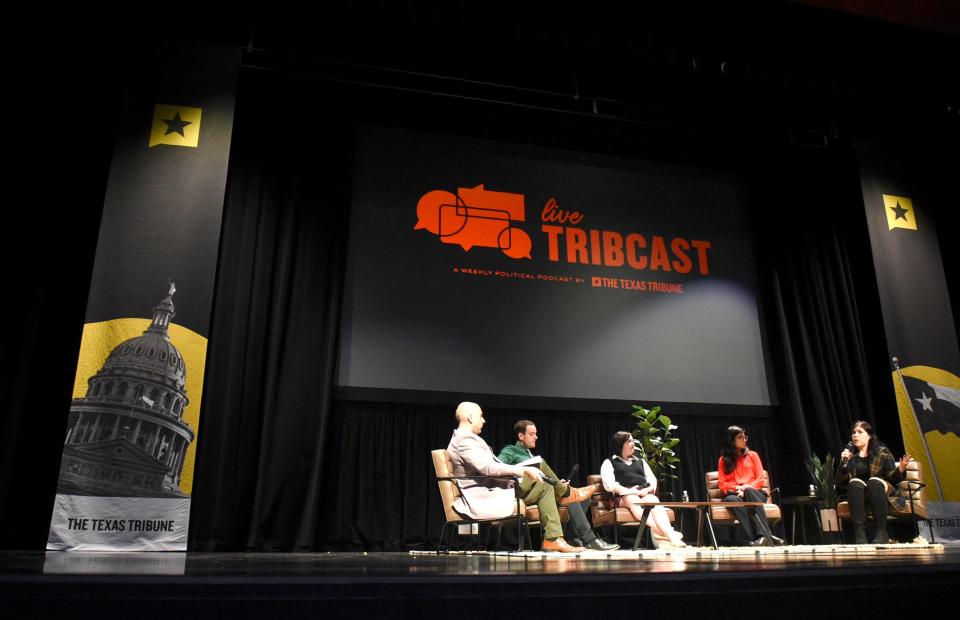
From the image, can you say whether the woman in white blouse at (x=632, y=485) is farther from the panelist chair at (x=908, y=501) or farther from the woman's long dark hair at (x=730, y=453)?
the panelist chair at (x=908, y=501)

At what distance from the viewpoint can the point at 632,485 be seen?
518 cm

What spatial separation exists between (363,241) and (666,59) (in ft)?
9.96

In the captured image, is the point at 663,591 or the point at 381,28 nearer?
the point at 663,591

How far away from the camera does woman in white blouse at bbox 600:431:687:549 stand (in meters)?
5.10

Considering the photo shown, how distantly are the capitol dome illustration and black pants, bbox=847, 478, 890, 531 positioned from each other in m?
4.92

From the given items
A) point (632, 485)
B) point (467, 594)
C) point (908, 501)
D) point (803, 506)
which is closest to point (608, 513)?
point (632, 485)

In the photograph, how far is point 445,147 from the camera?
675 centimetres

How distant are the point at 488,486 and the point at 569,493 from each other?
0.72 metres

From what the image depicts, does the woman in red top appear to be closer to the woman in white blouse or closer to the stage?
the woman in white blouse

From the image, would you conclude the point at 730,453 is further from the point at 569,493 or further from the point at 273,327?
the point at 273,327

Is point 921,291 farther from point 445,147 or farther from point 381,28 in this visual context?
point 381,28

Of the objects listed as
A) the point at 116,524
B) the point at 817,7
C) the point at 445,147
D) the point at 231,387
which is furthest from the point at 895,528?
the point at 116,524

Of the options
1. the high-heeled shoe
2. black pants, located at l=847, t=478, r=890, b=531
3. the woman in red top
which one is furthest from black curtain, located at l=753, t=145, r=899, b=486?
the high-heeled shoe

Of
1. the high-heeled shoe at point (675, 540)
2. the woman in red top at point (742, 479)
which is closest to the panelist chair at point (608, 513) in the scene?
the high-heeled shoe at point (675, 540)
